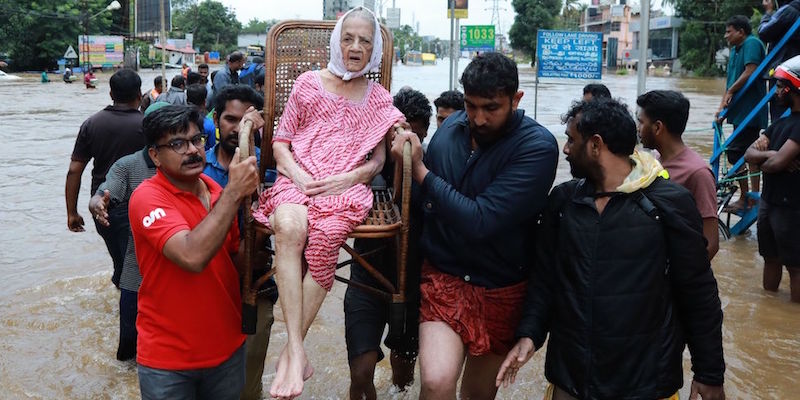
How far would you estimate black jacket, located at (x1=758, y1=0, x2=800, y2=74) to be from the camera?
24.1ft

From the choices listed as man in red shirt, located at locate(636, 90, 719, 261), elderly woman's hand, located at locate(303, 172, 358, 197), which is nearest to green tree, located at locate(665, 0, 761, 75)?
man in red shirt, located at locate(636, 90, 719, 261)

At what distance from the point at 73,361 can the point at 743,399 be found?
435 cm

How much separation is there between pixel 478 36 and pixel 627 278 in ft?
51.6

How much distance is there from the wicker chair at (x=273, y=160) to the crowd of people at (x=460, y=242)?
0.23 feet

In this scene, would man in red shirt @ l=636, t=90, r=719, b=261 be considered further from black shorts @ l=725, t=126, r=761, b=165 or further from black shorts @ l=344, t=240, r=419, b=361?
black shorts @ l=725, t=126, r=761, b=165

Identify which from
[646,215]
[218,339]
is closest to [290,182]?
[218,339]

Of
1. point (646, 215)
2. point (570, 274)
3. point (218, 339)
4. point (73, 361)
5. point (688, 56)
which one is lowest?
point (73, 361)

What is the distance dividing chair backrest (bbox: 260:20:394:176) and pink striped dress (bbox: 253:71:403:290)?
0.20 m

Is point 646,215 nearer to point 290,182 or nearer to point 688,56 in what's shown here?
point 290,182

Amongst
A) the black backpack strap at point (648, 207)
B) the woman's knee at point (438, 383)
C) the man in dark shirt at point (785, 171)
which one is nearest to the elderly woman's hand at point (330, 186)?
the woman's knee at point (438, 383)

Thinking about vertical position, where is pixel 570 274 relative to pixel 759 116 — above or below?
below

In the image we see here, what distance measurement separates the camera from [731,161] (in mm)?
8109

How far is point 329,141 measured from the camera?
10.5 ft

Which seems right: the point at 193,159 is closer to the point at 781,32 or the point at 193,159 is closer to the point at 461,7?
the point at 781,32
